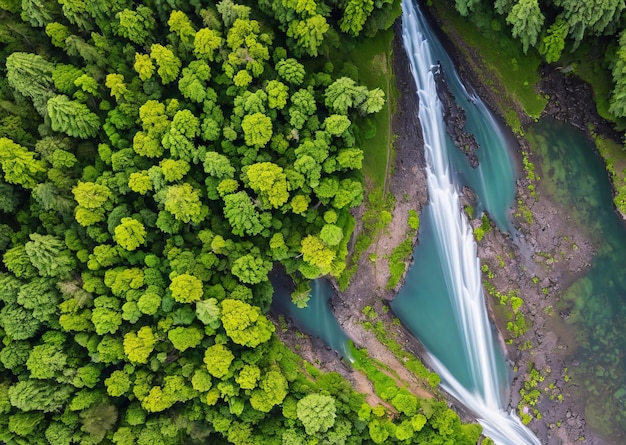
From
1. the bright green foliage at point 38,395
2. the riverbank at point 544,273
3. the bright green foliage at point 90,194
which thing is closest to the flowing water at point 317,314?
the riverbank at point 544,273

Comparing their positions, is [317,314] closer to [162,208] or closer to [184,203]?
[184,203]

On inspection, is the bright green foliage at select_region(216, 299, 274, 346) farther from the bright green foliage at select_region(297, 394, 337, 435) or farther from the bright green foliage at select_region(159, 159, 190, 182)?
the bright green foliage at select_region(159, 159, 190, 182)

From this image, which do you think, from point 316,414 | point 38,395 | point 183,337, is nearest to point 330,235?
point 183,337

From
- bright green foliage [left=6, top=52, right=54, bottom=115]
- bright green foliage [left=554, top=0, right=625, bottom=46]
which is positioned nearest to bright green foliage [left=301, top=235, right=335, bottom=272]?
bright green foliage [left=6, top=52, right=54, bottom=115]

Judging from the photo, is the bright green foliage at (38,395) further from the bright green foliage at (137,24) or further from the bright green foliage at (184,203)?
the bright green foliage at (137,24)

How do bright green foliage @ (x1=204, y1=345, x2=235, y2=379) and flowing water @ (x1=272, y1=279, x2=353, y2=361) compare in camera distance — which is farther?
flowing water @ (x1=272, y1=279, x2=353, y2=361)

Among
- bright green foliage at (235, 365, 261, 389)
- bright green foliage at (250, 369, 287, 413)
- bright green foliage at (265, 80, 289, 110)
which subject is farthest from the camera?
bright green foliage at (250, 369, 287, 413)
